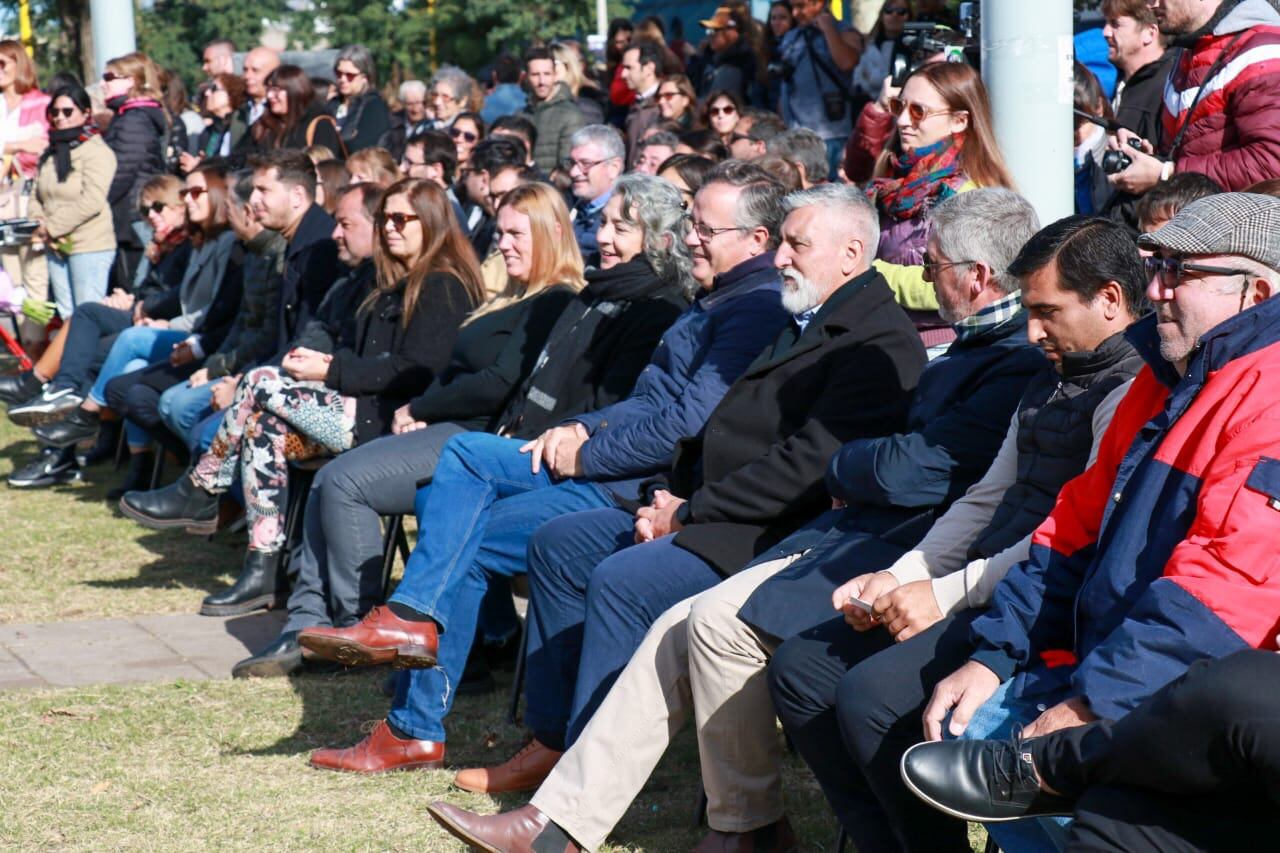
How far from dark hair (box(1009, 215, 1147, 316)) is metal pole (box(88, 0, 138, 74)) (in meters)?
11.5

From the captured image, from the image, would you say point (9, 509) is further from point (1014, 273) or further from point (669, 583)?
point (1014, 273)

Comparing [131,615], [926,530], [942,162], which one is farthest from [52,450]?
[926,530]

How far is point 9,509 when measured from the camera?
28.2 feet

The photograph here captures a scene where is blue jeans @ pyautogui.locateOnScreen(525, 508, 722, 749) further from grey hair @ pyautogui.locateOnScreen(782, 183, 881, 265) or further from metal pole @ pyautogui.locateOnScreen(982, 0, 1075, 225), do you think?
metal pole @ pyautogui.locateOnScreen(982, 0, 1075, 225)

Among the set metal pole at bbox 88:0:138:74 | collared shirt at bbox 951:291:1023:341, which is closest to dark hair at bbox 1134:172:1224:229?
collared shirt at bbox 951:291:1023:341

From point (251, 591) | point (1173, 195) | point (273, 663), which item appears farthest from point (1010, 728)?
point (251, 591)

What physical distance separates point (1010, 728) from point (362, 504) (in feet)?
9.83

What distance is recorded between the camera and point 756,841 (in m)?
3.83

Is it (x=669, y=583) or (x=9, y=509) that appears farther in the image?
(x=9, y=509)

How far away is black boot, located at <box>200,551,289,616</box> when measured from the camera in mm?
6406

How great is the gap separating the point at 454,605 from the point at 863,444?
1.49 meters

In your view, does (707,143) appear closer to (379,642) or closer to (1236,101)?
(1236,101)

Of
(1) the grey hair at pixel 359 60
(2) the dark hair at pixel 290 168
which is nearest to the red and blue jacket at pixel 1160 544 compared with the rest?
(2) the dark hair at pixel 290 168

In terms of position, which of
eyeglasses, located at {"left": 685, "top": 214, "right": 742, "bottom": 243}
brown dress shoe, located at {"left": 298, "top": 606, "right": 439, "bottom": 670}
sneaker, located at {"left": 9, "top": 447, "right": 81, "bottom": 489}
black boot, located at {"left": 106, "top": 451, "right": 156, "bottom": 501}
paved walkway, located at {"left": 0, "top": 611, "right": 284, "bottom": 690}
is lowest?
sneaker, located at {"left": 9, "top": 447, "right": 81, "bottom": 489}
